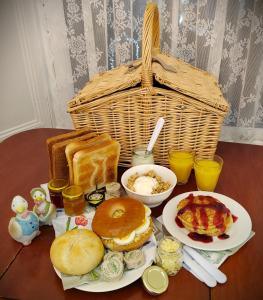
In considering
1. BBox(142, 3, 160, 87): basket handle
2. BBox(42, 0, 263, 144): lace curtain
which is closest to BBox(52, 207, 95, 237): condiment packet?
BBox(142, 3, 160, 87): basket handle

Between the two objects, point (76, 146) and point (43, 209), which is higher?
point (76, 146)

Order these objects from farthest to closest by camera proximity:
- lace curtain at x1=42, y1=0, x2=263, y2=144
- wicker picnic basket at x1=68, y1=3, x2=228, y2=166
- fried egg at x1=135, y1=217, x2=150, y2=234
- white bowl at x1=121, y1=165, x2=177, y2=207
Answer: lace curtain at x1=42, y1=0, x2=263, y2=144 → wicker picnic basket at x1=68, y1=3, x2=228, y2=166 → white bowl at x1=121, y1=165, x2=177, y2=207 → fried egg at x1=135, y1=217, x2=150, y2=234

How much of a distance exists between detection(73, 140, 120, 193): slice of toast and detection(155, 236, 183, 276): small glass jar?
1.11 feet

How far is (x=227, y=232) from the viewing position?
736 mm

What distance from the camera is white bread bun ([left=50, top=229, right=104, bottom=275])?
1.99 feet

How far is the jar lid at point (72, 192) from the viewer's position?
78 centimetres

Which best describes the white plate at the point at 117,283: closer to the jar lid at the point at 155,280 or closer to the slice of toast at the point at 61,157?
the jar lid at the point at 155,280

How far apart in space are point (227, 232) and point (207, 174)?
8.4 inches

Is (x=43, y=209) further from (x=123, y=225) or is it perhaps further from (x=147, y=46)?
(x=147, y=46)

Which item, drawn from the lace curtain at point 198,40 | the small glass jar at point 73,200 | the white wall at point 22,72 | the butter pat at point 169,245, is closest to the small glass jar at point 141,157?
the small glass jar at point 73,200

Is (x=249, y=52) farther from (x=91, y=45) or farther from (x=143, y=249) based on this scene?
(x=143, y=249)

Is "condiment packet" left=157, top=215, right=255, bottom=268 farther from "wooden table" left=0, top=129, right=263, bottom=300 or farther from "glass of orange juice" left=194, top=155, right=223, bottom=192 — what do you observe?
"glass of orange juice" left=194, top=155, right=223, bottom=192

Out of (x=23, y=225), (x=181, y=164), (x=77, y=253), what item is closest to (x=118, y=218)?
(x=77, y=253)

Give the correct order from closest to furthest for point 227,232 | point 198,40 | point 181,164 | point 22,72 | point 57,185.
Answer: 1. point 227,232
2. point 57,185
3. point 181,164
4. point 198,40
5. point 22,72
